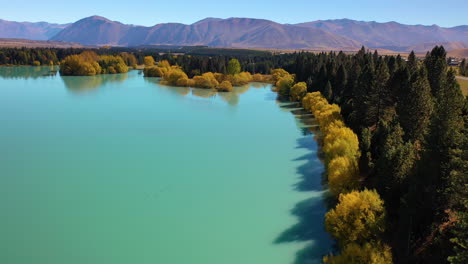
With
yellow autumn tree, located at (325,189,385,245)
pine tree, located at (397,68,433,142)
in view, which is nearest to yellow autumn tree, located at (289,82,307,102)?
pine tree, located at (397,68,433,142)

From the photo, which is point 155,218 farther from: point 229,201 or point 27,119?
point 27,119

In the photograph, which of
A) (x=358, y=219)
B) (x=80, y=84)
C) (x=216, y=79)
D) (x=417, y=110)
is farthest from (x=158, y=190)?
(x=80, y=84)

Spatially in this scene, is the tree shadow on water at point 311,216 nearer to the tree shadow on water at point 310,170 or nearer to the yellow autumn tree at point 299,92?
the tree shadow on water at point 310,170

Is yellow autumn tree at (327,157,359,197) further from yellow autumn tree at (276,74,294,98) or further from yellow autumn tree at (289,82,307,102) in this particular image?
yellow autumn tree at (276,74,294,98)

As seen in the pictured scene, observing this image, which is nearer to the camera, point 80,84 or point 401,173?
point 401,173

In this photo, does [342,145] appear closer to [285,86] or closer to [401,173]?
[401,173]
